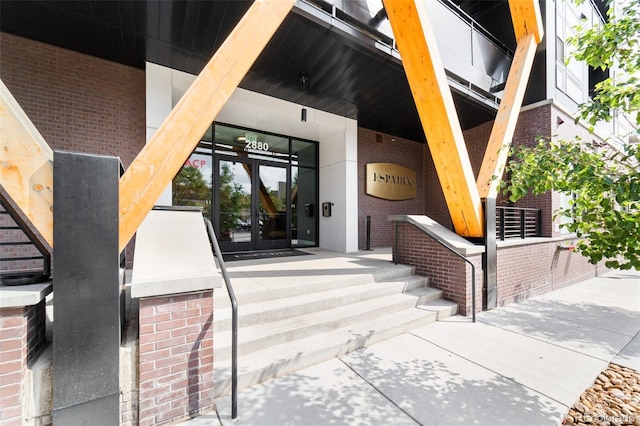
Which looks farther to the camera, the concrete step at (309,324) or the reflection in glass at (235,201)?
the reflection in glass at (235,201)

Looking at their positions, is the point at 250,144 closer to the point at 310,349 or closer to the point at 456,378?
the point at 310,349

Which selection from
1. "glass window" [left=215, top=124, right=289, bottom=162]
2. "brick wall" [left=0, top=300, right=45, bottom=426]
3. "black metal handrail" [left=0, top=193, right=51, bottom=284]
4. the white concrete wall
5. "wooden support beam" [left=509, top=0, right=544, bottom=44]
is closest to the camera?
"brick wall" [left=0, top=300, right=45, bottom=426]

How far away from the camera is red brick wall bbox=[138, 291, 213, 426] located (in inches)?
82.0

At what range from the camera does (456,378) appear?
2.75m

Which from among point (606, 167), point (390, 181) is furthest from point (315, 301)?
point (390, 181)

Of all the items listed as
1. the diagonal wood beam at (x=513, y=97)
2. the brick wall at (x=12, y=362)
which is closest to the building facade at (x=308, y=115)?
the brick wall at (x=12, y=362)

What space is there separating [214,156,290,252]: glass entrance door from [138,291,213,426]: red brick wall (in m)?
4.71

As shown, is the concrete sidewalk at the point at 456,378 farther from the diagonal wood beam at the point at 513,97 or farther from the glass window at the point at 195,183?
the glass window at the point at 195,183

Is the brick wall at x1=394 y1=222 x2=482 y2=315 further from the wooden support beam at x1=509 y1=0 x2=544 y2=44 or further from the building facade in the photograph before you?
the wooden support beam at x1=509 y1=0 x2=544 y2=44

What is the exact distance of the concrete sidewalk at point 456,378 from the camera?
88.4 inches

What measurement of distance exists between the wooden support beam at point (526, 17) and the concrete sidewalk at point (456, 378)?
579 cm

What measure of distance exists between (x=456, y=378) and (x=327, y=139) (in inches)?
270

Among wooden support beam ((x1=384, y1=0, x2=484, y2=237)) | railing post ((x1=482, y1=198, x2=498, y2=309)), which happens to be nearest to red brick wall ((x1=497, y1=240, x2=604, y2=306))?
railing post ((x1=482, y1=198, x2=498, y2=309))

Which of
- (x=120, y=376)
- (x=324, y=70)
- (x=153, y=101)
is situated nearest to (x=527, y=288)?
(x=324, y=70)
